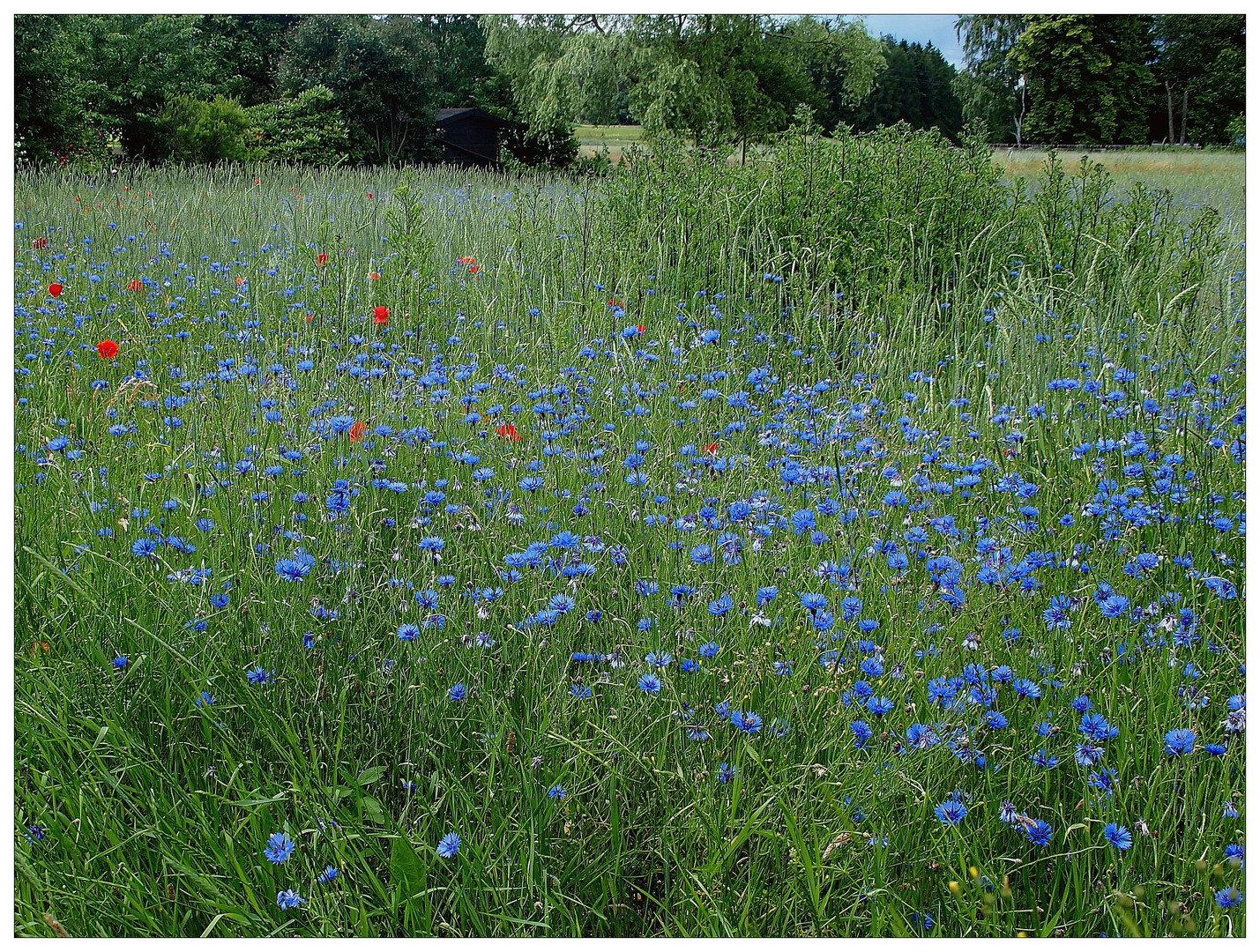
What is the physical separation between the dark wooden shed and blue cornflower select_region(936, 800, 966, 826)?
93.8 ft

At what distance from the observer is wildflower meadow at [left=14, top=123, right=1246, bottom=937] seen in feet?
4.60

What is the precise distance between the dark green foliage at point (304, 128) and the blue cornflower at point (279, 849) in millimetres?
21183

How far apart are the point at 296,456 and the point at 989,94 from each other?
10839 mm

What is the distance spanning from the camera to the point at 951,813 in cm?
137

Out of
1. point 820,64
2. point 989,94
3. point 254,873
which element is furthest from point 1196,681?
point 820,64

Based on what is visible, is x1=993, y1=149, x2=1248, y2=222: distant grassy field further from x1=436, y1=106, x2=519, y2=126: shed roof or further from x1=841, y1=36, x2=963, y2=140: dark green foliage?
x1=436, y1=106, x2=519, y2=126: shed roof

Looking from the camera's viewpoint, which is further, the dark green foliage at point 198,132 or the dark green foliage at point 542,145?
the dark green foliage at point 542,145

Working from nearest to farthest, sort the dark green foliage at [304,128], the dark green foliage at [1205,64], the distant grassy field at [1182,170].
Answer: the dark green foliage at [1205,64] → the distant grassy field at [1182,170] → the dark green foliage at [304,128]

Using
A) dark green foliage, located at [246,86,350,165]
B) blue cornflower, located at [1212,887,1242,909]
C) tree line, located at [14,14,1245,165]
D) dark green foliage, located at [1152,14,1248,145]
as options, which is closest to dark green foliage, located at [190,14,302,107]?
tree line, located at [14,14,1245,165]

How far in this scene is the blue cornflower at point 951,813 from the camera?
4.45 feet

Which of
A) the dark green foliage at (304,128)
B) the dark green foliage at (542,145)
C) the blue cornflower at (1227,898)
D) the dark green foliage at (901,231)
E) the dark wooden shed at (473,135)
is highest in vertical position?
the dark wooden shed at (473,135)

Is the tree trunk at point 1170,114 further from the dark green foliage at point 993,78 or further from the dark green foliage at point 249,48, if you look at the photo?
the dark green foliage at point 249,48

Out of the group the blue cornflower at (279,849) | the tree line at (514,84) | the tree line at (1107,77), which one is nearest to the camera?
the blue cornflower at (279,849)

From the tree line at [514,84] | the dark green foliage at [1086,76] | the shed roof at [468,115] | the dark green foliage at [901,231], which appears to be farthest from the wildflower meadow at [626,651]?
the shed roof at [468,115]
